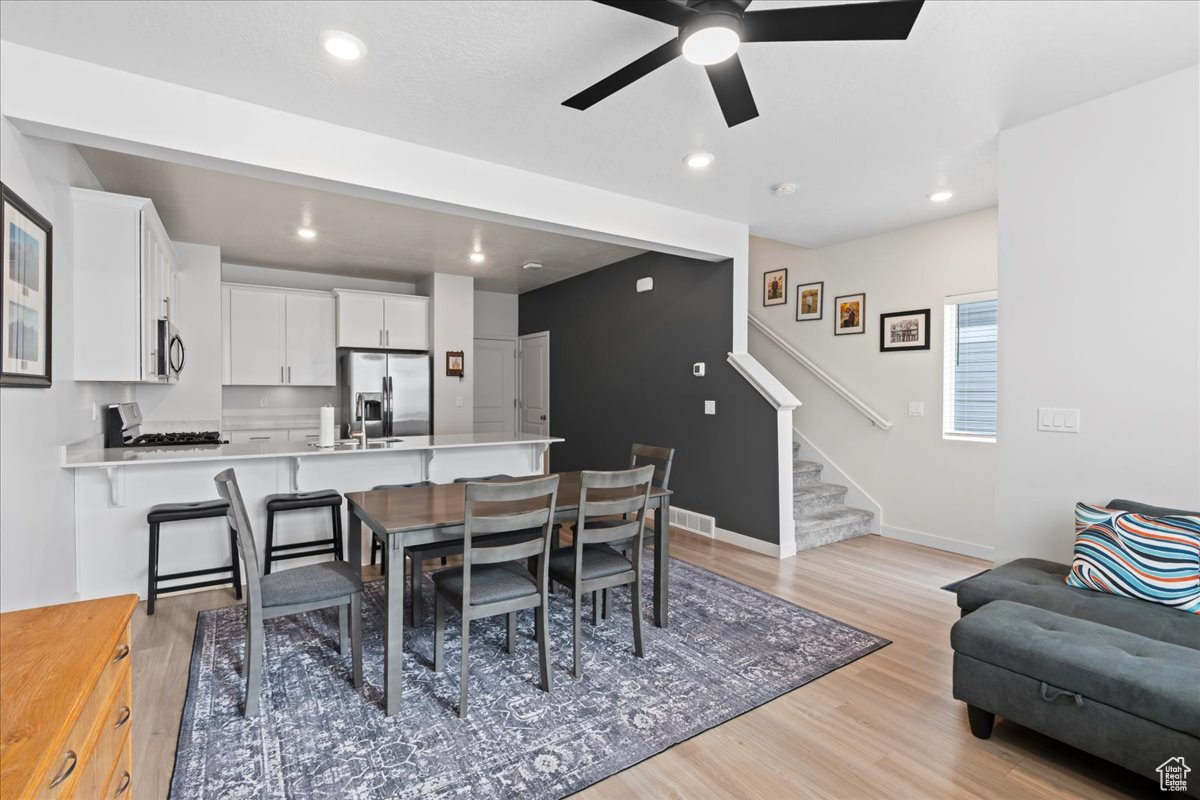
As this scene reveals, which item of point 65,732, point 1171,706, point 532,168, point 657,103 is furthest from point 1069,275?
point 65,732

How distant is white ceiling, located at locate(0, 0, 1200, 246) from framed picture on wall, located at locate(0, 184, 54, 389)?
2.34 ft

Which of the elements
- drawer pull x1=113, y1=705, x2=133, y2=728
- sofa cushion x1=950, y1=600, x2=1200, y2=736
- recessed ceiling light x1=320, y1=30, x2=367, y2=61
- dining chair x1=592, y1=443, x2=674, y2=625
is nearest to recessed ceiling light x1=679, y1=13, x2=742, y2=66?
recessed ceiling light x1=320, y1=30, x2=367, y2=61

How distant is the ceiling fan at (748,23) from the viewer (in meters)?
1.68

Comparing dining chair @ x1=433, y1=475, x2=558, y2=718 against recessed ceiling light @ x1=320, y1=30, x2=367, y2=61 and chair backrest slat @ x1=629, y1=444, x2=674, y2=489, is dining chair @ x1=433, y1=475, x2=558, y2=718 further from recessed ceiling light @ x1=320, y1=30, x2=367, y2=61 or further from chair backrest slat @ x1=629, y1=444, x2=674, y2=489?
recessed ceiling light @ x1=320, y1=30, x2=367, y2=61

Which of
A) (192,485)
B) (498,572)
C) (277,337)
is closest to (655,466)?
(498,572)

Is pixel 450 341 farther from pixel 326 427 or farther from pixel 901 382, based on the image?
pixel 901 382

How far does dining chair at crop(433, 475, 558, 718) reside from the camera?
2.23 meters

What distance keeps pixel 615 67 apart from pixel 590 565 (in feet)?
7.36

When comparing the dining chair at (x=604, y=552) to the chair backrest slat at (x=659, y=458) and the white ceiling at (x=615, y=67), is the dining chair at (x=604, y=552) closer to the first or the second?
the chair backrest slat at (x=659, y=458)

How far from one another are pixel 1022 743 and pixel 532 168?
3.65 m

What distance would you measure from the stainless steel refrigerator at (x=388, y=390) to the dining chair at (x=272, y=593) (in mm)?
3686

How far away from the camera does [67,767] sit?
0.90 metres

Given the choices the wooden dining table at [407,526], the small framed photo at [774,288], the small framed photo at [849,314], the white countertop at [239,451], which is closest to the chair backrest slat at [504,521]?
the wooden dining table at [407,526]

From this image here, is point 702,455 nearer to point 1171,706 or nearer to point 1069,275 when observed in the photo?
point 1069,275
